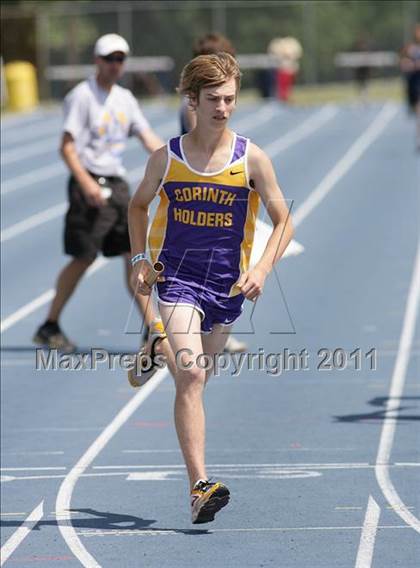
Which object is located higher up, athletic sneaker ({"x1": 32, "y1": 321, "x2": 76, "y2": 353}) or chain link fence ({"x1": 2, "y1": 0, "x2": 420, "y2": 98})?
athletic sneaker ({"x1": 32, "y1": 321, "x2": 76, "y2": 353})

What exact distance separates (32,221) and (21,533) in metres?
13.6

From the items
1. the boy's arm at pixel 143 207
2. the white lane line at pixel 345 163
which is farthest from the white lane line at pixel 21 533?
the white lane line at pixel 345 163

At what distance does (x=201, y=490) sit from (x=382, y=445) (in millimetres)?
2715

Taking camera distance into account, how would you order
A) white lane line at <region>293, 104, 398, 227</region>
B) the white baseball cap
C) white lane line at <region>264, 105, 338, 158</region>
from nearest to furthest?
1. the white baseball cap
2. white lane line at <region>293, 104, 398, 227</region>
3. white lane line at <region>264, 105, 338, 158</region>

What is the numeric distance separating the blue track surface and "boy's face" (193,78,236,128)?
6.17 ft

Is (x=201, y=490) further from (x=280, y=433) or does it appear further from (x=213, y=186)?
(x=280, y=433)

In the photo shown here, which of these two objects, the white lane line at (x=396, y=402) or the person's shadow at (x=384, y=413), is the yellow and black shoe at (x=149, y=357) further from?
the person's shadow at (x=384, y=413)

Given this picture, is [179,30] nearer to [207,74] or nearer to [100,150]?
[100,150]

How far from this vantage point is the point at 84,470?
920 cm

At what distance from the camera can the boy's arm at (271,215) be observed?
704cm

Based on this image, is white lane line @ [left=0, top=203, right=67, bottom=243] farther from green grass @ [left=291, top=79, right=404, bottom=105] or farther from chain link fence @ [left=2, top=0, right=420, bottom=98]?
chain link fence @ [left=2, top=0, right=420, bottom=98]

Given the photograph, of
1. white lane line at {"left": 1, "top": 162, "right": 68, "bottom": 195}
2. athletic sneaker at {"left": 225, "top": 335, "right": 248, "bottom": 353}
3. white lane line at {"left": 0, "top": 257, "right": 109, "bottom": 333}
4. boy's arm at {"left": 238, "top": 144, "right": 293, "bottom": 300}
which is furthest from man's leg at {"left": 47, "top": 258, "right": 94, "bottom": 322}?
white lane line at {"left": 1, "top": 162, "right": 68, "bottom": 195}

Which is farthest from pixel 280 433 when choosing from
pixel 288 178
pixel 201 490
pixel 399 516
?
pixel 288 178

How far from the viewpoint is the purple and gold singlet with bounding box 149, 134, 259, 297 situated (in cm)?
712
